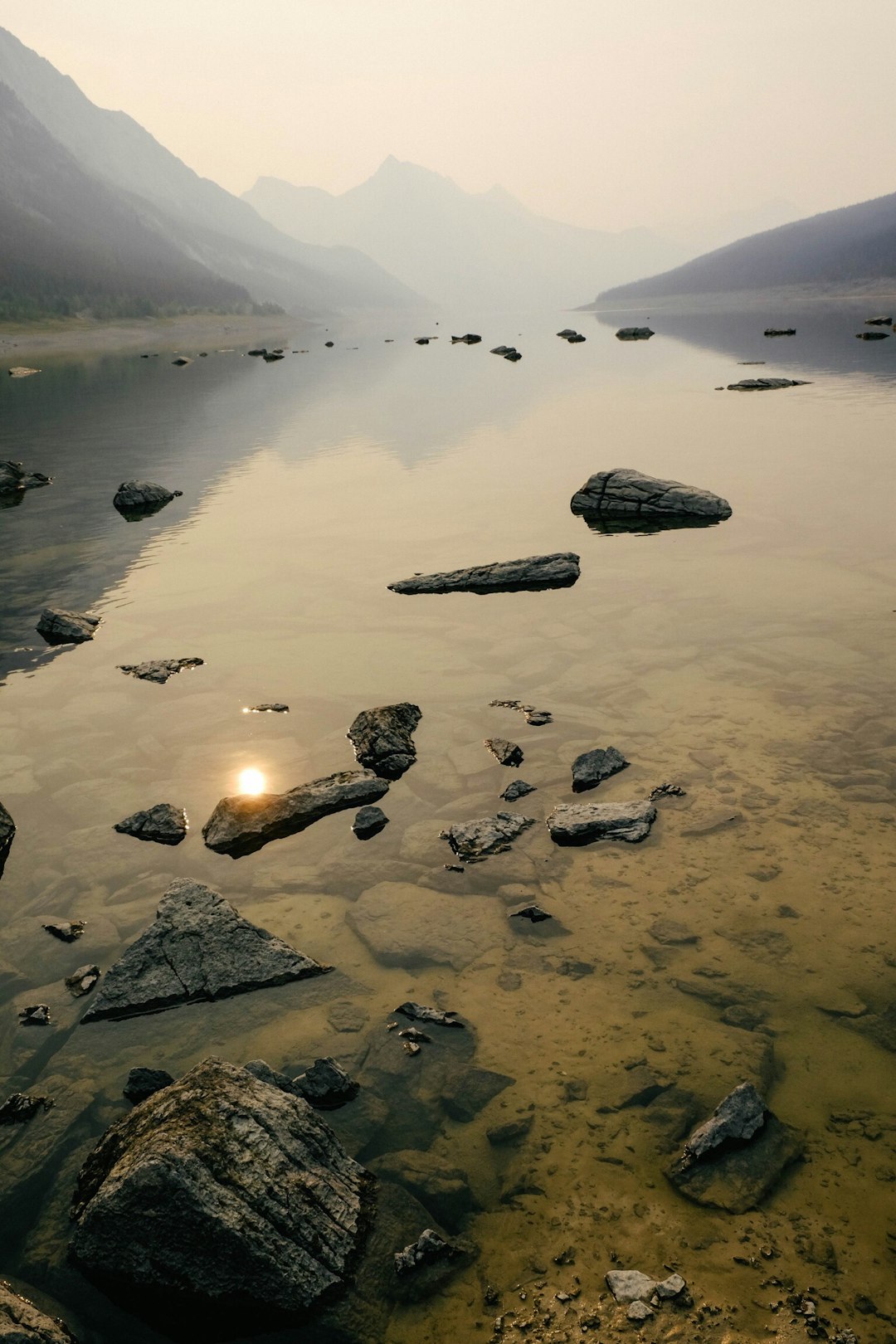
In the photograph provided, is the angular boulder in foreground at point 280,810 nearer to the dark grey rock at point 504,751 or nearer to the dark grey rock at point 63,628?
A: the dark grey rock at point 504,751

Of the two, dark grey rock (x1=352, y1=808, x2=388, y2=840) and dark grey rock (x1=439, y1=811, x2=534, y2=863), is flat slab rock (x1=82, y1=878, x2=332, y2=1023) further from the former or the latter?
dark grey rock (x1=439, y1=811, x2=534, y2=863)

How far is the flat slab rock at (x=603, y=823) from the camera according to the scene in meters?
8.19

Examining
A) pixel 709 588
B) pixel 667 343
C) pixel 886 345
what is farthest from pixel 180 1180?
pixel 667 343

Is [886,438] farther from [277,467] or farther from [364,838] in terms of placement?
[364,838]

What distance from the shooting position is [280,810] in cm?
884

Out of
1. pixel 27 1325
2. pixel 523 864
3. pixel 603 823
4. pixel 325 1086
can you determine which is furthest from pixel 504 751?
pixel 27 1325

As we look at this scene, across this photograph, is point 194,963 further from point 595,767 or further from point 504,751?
point 595,767

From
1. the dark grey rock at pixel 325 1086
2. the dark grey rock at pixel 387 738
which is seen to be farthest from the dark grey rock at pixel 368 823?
the dark grey rock at pixel 325 1086

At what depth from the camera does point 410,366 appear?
6844cm

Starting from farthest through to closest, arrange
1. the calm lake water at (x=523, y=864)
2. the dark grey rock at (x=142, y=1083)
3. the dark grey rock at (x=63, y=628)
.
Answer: the dark grey rock at (x=63, y=628) → the dark grey rock at (x=142, y=1083) → the calm lake water at (x=523, y=864)

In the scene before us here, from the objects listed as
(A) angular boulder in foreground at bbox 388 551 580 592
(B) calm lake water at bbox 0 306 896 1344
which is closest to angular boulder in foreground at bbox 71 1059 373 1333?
(B) calm lake water at bbox 0 306 896 1344

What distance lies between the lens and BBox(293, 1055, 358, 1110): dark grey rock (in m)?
5.72

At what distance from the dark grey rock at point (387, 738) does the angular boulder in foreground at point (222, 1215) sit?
489 centimetres

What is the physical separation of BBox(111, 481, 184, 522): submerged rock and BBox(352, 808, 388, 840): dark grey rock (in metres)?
17.7
